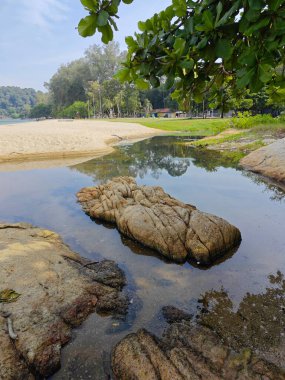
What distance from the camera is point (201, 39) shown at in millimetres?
2941

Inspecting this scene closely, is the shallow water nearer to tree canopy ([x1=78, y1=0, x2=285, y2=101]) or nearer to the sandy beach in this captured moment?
the sandy beach

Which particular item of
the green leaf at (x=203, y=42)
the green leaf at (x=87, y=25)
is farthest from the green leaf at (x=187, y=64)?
the green leaf at (x=87, y=25)

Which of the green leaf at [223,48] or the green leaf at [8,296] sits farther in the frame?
the green leaf at [8,296]

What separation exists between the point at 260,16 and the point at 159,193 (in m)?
8.08

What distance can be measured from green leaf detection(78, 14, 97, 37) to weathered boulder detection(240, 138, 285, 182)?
13.6 metres

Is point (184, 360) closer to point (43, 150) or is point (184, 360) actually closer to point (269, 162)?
point (269, 162)

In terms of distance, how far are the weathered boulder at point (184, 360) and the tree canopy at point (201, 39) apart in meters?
3.48

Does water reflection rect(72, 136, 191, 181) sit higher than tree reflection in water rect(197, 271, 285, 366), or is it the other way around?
tree reflection in water rect(197, 271, 285, 366)

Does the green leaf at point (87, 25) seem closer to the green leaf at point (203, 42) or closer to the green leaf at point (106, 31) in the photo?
the green leaf at point (106, 31)

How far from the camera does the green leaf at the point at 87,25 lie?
8.95 ft

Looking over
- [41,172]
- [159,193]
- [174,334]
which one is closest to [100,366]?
[174,334]

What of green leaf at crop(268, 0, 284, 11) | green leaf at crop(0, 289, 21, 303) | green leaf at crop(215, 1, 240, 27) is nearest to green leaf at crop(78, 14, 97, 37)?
green leaf at crop(215, 1, 240, 27)

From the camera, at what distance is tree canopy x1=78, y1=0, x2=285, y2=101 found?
8.32 ft

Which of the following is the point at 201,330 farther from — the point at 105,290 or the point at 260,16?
the point at 260,16
